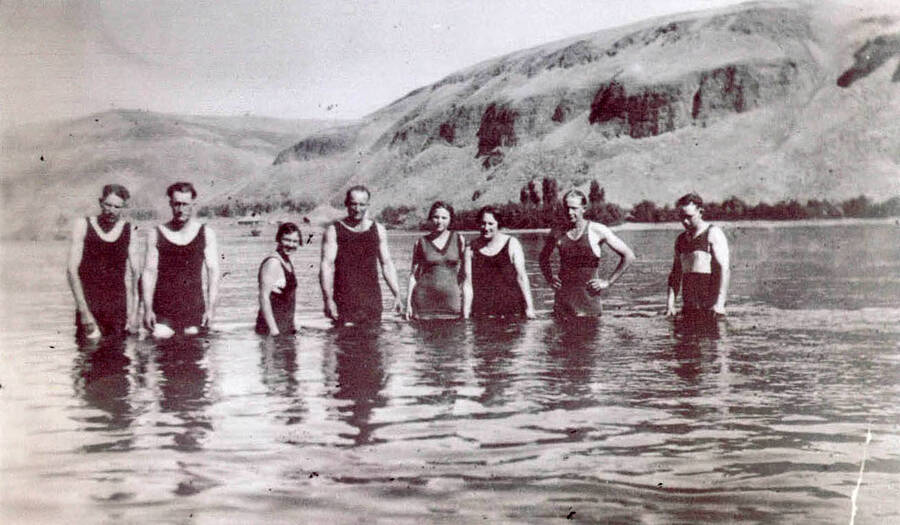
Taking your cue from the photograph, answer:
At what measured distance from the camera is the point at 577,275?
11461mm

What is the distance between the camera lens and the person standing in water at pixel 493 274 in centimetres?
1119

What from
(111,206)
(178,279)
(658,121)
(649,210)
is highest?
(658,121)

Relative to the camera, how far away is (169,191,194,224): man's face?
943 centimetres

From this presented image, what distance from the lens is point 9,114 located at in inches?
382

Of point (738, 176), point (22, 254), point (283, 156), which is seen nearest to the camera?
A: point (22, 254)

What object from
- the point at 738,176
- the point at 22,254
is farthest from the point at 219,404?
the point at 738,176

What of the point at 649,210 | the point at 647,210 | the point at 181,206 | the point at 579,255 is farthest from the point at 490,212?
the point at 647,210

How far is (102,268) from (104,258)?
0.11 m

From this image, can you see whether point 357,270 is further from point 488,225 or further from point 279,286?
point 488,225

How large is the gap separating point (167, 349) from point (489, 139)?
11800 centimetres

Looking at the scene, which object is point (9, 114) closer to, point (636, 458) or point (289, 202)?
point (636, 458)

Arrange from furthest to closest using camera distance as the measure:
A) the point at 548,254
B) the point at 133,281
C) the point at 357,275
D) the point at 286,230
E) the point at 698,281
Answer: the point at 698,281
the point at 548,254
the point at 357,275
the point at 286,230
the point at 133,281

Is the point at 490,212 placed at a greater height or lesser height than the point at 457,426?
greater

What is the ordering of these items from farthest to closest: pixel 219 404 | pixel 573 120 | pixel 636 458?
pixel 573 120 < pixel 219 404 < pixel 636 458
